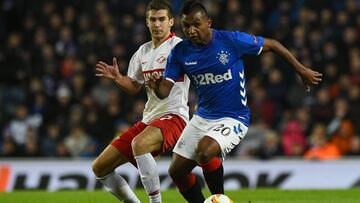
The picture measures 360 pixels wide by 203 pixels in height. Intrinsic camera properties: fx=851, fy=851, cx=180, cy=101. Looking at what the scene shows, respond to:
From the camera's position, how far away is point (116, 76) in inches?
346

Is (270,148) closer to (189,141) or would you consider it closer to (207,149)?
(189,141)

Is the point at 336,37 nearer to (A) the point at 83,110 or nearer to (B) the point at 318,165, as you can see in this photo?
(B) the point at 318,165

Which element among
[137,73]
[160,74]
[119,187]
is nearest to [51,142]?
[137,73]

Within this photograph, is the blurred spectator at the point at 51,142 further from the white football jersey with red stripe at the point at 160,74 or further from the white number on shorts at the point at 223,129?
the white number on shorts at the point at 223,129

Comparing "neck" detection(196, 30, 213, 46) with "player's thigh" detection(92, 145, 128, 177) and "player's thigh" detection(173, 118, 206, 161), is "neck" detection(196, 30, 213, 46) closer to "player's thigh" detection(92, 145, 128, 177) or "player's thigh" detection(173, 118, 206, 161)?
"player's thigh" detection(173, 118, 206, 161)

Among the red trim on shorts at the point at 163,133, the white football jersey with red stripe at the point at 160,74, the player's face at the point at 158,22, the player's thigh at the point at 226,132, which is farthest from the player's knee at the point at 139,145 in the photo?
the player's face at the point at 158,22

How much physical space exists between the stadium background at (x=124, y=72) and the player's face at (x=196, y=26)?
23.5 feet

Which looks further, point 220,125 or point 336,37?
point 336,37

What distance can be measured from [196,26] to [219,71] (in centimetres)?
50

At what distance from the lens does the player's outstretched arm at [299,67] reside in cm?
838

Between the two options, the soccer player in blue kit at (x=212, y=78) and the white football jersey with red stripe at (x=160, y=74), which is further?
the white football jersey with red stripe at (x=160, y=74)

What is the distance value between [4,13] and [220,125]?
40.8ft

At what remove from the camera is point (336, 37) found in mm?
17359

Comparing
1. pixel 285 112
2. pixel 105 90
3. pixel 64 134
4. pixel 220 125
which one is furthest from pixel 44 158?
pixel 220 125
